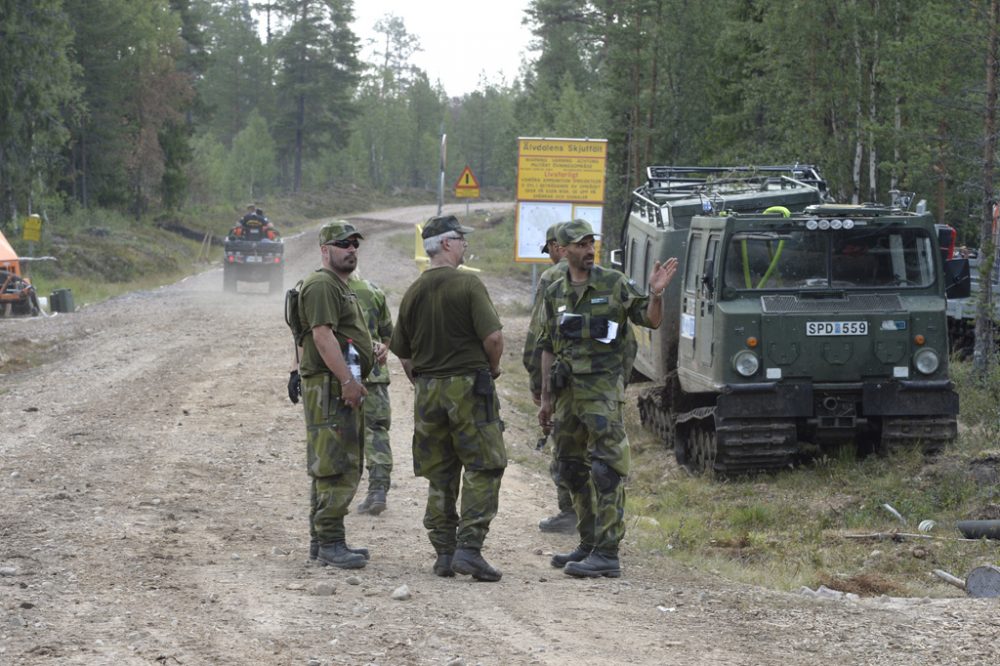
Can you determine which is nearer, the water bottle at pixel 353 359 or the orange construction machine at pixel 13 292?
the water bottle at pixel 353 359

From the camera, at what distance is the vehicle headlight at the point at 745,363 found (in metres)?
11.7

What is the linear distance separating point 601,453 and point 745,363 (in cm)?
425

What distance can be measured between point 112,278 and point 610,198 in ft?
49.2

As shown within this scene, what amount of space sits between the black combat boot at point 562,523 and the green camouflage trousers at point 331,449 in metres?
2.11

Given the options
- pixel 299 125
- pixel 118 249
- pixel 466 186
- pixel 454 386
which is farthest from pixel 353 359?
pixel 299 125

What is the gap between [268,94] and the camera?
308 ft

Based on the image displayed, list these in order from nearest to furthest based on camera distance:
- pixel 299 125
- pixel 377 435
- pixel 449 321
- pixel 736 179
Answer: pixel 449 321, pixel 377 435, pixel 736 179, pixel 299 125

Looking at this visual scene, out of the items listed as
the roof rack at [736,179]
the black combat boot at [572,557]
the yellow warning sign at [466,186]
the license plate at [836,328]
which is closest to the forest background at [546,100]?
the roof rack at [736,179]

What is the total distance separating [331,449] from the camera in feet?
25.1

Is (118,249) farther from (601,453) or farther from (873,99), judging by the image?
(601,453)

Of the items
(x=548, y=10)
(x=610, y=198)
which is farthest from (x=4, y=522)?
(x=548, y=10)

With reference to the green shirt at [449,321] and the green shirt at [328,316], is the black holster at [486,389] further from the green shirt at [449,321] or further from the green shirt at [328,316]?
the green shirt at [328,316]

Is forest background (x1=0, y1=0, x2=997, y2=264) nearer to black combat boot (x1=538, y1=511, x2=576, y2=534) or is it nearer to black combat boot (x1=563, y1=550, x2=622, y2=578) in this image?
black combat boot (x1=538, y1=511, x2=576, y2=534)

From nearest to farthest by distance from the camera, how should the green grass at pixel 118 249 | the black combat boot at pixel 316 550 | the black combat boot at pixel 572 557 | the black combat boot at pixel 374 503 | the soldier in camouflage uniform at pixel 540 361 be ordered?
1. the black combat boot at pixel 316 550
2. the black combat boot at pixel 572 557
3. the soldier in camouflage uniform at pixel 540 361
4. the black combat boot at pixel 374 503
5. the green grass at pixel 118 249
